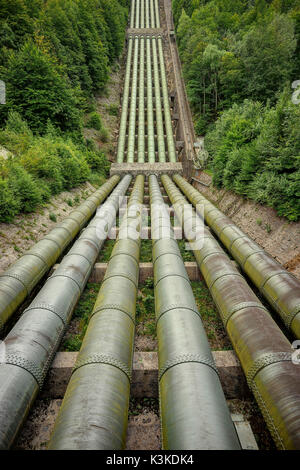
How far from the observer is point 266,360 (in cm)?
443

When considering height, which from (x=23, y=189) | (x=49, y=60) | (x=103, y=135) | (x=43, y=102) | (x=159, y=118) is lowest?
(x=23, y=189)

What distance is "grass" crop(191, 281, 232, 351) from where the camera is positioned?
21.6ft

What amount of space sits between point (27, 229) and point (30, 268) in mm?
3555

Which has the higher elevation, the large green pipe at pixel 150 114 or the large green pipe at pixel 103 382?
the large green pipe at pixel 150 114

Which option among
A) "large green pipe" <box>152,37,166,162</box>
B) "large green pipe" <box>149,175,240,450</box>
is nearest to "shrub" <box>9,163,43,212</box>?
"large green pipe" <box>149,175,240,450</box>

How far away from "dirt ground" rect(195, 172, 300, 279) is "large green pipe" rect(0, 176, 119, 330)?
29.0 feet

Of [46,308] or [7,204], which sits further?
[7,204]

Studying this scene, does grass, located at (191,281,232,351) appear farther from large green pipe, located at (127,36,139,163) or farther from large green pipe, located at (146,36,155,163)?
large green pipe, located at (127,36,139,163)

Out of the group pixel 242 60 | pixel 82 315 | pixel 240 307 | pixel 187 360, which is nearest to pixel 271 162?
pixel 240 307

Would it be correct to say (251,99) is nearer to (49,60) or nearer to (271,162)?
(271,162)

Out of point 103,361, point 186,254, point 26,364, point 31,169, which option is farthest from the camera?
point 31,169

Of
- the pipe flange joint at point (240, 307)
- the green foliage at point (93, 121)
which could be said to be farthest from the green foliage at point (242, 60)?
the pipe flange joint at point (240, 307)

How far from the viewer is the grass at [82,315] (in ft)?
20.9

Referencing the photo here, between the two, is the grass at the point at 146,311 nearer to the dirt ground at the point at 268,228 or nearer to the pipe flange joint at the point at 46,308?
the pipe flange joint at the point at 46,308
